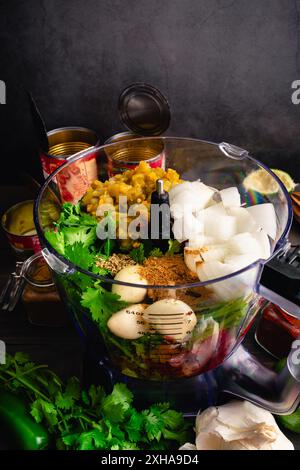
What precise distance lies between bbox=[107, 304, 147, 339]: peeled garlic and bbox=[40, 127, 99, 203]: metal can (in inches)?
12.6

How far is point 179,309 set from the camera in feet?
2.47

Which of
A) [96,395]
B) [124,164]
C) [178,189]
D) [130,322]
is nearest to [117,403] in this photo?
[96,395]

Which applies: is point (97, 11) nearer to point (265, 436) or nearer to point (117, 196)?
point (117, 196)

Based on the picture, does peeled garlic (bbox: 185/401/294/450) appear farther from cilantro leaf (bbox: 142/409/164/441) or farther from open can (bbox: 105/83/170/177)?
open can (bbox: 105/83/170/177)

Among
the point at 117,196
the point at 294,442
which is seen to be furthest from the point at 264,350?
the point at 117,196

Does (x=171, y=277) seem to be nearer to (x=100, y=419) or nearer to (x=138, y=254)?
(x=138, y=254)

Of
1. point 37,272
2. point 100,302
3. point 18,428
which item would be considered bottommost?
point 18,428

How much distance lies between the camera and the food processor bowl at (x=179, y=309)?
0.75 metres

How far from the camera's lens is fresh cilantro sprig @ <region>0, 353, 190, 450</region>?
0.83 metres

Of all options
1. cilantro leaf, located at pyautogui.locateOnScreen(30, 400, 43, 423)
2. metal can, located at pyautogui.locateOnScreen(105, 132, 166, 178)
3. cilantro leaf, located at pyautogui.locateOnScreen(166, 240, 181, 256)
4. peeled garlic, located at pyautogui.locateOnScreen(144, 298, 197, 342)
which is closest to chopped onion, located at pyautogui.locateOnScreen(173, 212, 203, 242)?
cilantro leaf, located at pyautogui.locateOnScreen(166, 240, 181, 256)

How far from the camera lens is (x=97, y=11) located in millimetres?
1197

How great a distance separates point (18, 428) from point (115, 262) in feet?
1.04

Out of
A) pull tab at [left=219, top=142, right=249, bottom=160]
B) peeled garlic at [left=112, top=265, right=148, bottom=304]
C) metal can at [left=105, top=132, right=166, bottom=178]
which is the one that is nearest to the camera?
peeled garlic at [left=112, top=265, right=148, bottom=304]
